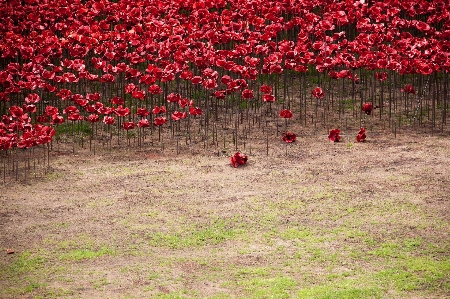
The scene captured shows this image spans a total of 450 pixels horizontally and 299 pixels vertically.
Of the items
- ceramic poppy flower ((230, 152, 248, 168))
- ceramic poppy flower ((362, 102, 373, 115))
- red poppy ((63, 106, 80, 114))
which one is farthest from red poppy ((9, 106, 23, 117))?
ceramic poppy flower ((362, 102, 373, 115))

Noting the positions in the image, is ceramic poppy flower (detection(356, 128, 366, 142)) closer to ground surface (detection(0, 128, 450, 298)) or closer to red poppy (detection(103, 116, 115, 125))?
ground surface (detection(0, 128, 450, 298))

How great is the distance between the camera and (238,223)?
7.25m

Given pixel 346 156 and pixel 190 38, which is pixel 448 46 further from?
pixel 190 38

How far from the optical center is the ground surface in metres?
6.16

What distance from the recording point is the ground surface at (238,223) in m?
6.16

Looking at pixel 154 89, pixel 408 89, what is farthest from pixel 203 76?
pixel 408 89

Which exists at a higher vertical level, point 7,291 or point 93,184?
point 93,184

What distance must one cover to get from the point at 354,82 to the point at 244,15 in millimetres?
1881

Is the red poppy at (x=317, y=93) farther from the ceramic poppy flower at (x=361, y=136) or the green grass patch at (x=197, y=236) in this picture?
the green grass patch at (x=197, y=236)

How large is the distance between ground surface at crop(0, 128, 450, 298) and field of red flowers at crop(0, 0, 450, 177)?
2.01 ft

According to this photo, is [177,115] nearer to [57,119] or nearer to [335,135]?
[57,119]

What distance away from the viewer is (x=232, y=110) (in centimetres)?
984

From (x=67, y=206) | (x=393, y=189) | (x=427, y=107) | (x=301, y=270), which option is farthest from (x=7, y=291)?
(x=427, y=107)

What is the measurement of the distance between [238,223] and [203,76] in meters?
3.28
